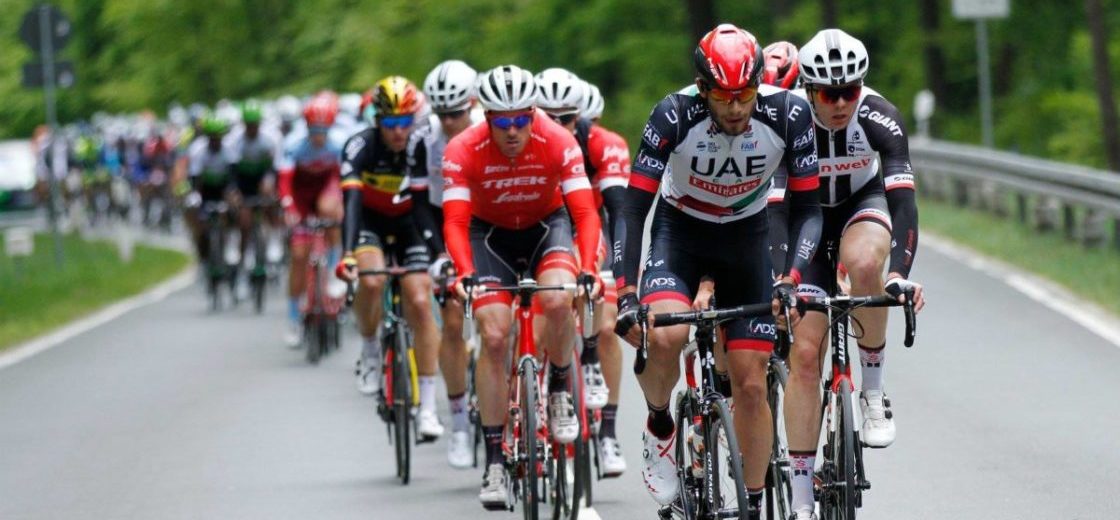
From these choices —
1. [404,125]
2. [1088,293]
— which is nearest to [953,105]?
[1088,293]

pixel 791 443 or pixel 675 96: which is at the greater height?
pixel 675 96

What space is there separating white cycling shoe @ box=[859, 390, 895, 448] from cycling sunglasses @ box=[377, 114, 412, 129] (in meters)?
4.11

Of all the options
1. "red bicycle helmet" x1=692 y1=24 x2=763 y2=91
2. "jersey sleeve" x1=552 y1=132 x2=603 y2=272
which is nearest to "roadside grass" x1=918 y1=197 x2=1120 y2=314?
"jersey sleeve" x1=552 y1=132 x2=603 y2=272

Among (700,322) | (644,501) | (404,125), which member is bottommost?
(644,501)

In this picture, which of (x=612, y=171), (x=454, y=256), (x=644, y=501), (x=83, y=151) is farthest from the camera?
(x=83, y=151)

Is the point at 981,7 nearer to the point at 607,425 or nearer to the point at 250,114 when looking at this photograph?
the point at 250,114

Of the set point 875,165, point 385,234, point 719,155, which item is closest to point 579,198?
point 875,165

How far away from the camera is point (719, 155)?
810 cm

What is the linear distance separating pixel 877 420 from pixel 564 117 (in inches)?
114

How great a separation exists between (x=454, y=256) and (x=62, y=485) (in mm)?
3283

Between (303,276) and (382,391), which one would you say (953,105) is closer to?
(303,276)

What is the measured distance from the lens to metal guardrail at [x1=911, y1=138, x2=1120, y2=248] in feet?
62.5

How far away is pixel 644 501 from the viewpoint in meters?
10.3

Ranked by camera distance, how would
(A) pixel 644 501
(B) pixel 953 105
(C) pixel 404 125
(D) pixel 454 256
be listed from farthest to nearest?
(B) pixel 953 105 → (C) pixel 404 125 → (A) pixel 644 501 → (D) pixel 454 256
